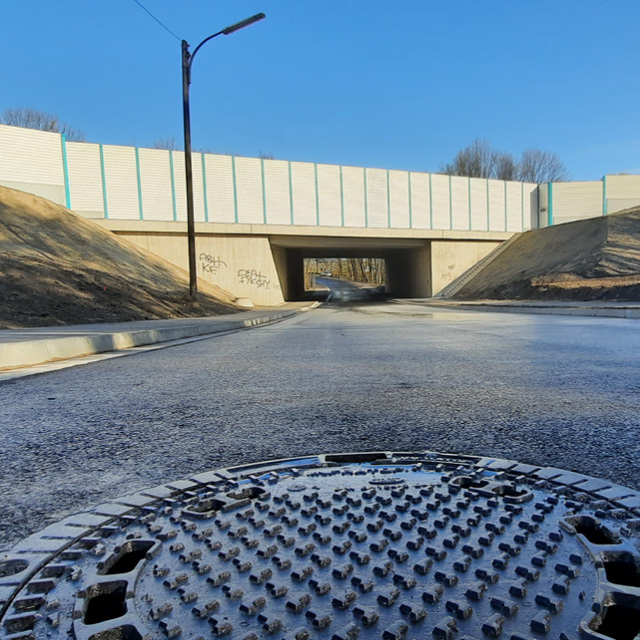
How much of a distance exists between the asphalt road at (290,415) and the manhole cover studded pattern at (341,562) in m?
0.41

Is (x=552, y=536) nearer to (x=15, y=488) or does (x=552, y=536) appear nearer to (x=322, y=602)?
(x=322, y=602)

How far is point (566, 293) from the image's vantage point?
26.9 m

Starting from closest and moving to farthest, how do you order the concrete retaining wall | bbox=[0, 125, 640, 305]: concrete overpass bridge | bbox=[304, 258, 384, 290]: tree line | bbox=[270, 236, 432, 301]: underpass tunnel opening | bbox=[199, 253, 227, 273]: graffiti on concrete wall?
1. the concrete retaining wall
2. bbox=[0, 125, 640, 305]: concrete overpass bridge
3. bbox=[199, 253, 227, 273]: graffiti on concrete wall
4. bbox=[270, 236, 432, 301]: underpass tunnel opening
5. bbox=[304, 258, 384, 290]: tree line

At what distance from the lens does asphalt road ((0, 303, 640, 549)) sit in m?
2.75

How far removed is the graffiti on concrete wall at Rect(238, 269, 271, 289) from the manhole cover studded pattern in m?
31.8

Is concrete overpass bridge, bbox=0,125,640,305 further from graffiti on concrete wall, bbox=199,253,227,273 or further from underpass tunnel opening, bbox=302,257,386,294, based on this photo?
underpass tunnel opening, bbox=302,257,386,294

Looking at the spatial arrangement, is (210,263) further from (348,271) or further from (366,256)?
(348,271)

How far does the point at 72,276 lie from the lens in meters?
17.9

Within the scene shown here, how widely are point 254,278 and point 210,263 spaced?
9.98 feet

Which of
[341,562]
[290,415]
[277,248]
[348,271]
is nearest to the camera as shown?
[341,562]

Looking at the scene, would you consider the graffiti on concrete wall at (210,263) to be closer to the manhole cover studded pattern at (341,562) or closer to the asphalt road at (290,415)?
the asphalt road at (290,415)

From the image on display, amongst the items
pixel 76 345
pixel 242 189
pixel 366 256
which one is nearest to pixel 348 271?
pixel 366 256

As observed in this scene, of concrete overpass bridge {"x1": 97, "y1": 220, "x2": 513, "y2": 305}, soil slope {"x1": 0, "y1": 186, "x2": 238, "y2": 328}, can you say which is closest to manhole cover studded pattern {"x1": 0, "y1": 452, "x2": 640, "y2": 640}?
soil slope {"x1": 0, "y1": 186, "x2": 238, "y2": 328}

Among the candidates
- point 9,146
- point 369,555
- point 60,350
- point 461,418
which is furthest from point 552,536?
point 9,146
